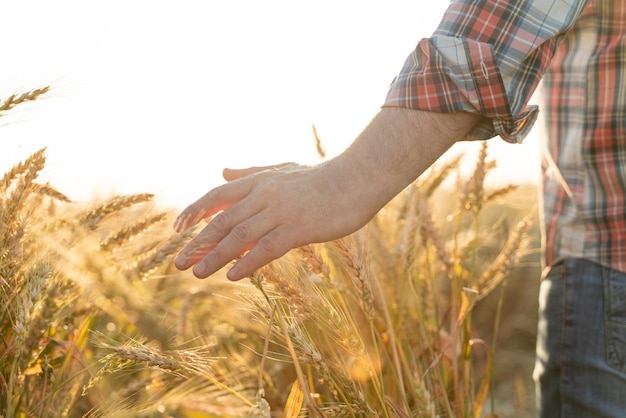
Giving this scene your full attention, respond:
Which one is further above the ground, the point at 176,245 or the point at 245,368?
the point at 176,245

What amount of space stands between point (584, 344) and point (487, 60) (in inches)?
30.1

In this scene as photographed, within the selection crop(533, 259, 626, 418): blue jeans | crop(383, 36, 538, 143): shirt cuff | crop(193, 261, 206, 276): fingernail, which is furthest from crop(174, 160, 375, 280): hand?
crop(533, 259, 626, 418): blue jeans

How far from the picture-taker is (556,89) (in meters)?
1.48

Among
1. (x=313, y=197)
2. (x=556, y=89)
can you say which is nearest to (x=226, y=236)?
(x=313, y=197)

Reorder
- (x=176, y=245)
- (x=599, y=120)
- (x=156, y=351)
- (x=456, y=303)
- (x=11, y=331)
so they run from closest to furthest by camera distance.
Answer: (x=156, y=351)
(x=11, y=331)
(x=176, y=245)
(x=599, y=120)
(x=456, y=303)

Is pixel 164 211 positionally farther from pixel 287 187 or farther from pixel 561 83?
pixel 561 83

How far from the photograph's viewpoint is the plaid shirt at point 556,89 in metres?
1.09

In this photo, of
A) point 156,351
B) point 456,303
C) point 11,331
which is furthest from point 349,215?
point 456,303

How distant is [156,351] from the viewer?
3.36ft

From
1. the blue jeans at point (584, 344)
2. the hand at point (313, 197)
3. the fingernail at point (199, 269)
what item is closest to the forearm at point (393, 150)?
the hand at point (313, 197)

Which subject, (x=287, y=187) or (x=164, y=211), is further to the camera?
(x=164, y=211)

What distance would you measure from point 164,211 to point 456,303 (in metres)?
0.86

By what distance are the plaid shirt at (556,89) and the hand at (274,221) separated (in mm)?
216

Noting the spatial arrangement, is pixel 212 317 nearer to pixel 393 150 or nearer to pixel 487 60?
pixel 393 150
